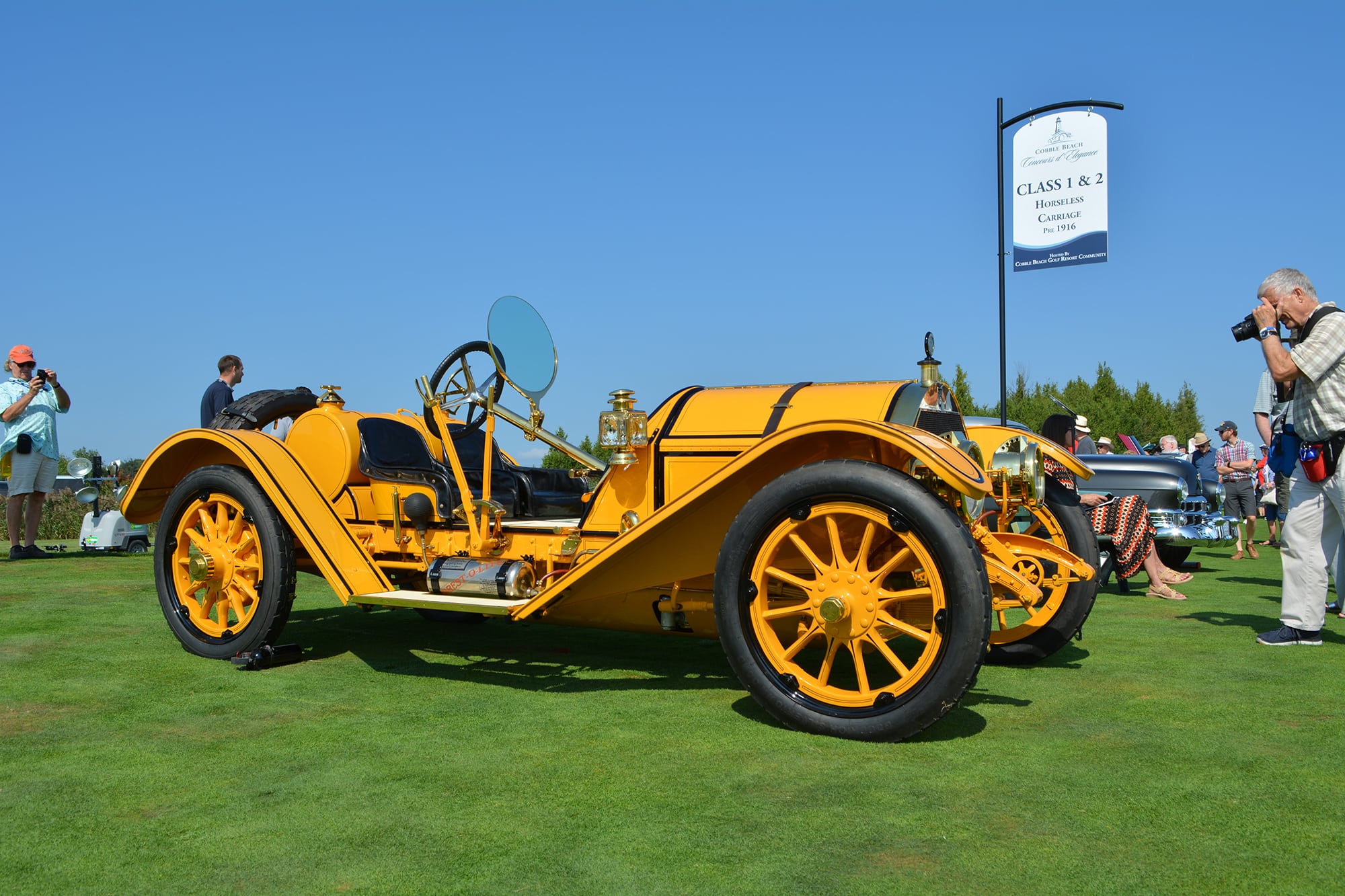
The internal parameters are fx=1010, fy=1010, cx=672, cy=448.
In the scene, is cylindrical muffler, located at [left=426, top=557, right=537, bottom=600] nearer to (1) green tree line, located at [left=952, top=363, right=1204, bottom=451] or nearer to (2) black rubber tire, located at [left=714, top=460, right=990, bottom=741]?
(2) black rubber tire, located at [left=714, top=460, right=990, bottom=741]

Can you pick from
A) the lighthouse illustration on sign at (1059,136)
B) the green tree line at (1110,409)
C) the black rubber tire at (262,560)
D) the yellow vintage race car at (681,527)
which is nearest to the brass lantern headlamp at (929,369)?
the yellow vintage race car at (681,527)

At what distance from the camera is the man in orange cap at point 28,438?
30.1 feet

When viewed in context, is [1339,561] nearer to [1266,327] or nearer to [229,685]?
[1266,327]

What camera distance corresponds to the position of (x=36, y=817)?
9.34ft

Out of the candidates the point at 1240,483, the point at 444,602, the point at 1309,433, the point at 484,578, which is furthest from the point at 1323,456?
the point at 1240,483

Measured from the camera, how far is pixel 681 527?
4184 mm

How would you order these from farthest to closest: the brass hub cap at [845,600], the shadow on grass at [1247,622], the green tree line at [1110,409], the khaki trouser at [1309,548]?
the green tree line at [1110,409] → the shadow on grass at [1247,622] → the khaki trouser at [1309,548] → the brass hub cap at [845,600]

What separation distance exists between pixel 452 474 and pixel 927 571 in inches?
113

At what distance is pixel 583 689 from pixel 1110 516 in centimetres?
501

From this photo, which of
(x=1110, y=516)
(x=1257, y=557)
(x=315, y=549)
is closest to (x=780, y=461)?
(x=315, y=549)

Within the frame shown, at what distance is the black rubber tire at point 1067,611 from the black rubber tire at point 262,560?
359cm

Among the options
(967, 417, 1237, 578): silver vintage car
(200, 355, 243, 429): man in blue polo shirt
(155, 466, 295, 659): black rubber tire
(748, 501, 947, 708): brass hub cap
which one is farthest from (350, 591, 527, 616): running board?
(967, 417, 1237, 578): silver vintage car

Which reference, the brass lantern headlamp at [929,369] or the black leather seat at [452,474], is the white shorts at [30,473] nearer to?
the black leather seat at [452,474]

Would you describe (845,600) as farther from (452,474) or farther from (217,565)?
(217,565)
